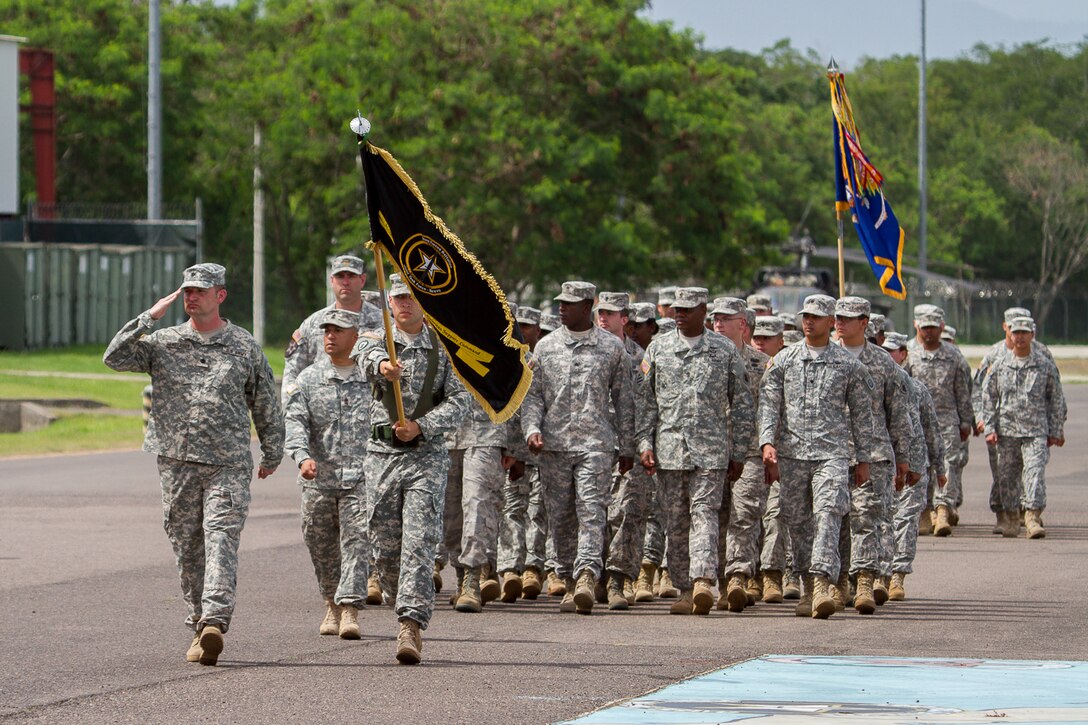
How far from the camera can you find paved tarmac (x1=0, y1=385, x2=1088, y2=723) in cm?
897

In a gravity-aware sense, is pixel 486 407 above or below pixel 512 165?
below

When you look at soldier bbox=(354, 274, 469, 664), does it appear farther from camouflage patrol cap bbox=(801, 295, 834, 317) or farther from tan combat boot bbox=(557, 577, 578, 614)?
camouflage patrol cap bbox=(801, 295, 834, 317)

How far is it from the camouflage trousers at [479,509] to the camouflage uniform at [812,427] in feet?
5.37

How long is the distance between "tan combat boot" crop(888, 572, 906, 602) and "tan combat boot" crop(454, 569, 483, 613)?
8.67ft

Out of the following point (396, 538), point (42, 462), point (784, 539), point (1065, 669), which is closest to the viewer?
point (1065, 669)

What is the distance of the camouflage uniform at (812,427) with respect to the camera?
12.4 meters

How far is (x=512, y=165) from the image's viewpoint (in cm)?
4600

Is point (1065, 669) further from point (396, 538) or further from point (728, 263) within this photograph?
point (728, 263)

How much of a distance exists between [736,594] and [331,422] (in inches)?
114

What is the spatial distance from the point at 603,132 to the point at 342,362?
124 ft

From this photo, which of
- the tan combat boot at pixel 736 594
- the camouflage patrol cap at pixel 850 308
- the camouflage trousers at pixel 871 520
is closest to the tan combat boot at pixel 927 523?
the camouflage trousers at pixel 871 520

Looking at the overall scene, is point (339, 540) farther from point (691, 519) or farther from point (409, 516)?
point (691, 519)

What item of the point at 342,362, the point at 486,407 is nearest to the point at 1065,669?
the point at 486,407

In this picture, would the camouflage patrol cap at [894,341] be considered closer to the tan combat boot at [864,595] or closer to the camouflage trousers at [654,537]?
the camouflage trousers at [654,537]
